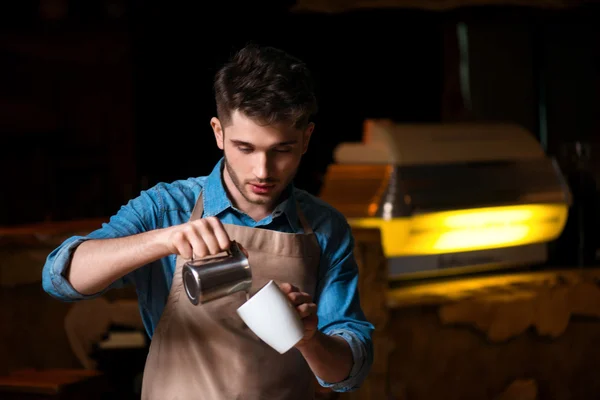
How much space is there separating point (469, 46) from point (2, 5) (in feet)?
7.59

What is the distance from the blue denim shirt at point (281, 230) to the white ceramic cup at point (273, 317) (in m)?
0.26

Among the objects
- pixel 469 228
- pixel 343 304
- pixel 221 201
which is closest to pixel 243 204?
pixel 221 201

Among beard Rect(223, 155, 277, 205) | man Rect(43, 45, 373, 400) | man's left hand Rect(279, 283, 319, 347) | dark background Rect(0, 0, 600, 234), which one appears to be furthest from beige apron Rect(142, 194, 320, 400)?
dark background Rect(0, 0, 600, 234)

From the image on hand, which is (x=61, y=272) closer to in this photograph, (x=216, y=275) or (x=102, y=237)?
(x=102, y=237)

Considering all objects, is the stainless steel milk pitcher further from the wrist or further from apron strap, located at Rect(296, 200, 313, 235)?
apron strap, located at Rect(296, 200, 313, 235)

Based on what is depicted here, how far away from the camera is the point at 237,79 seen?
5.10ft

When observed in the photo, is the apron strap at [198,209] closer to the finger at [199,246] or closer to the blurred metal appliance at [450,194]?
the finger at [199,246]

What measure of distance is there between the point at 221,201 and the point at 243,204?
0.05 meters

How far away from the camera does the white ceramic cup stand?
135cm

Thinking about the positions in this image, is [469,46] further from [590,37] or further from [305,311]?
[305,311]

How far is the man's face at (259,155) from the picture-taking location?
1.53 metres

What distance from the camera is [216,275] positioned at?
4.56ft

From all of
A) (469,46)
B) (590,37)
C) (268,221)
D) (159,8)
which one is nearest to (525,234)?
(469,46)

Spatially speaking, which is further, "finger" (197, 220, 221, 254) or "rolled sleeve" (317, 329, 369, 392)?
"rolled sleeve" (317, 329, 369, 392)
